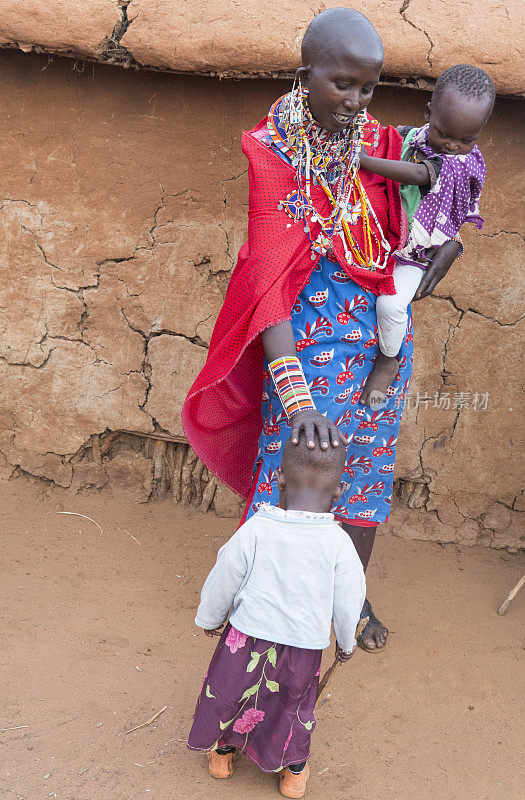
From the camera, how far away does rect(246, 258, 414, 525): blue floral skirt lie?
2326mm

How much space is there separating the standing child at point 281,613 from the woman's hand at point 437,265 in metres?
0.74

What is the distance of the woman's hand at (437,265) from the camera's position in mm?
2438

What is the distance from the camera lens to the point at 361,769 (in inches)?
91.7

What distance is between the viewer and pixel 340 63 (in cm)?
199

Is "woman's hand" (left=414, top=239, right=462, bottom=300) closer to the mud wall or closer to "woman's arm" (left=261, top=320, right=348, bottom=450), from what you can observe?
"woman's arm" (left=261, top=320, right=348, bottom=450)

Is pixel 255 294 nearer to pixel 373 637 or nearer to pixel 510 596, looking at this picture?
pixel 373 637

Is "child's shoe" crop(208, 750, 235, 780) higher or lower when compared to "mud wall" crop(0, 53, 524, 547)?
lower

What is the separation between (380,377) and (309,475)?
627mm

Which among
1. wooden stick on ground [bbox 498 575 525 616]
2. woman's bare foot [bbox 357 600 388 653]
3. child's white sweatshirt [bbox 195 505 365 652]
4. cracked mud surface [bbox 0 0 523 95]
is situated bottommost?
woman's bare foot [bbox 357 600 388 653]

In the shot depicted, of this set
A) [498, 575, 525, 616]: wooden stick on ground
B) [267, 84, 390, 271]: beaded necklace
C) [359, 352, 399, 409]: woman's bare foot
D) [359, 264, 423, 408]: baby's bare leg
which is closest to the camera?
[267, 84, 390, 271]: beaded necklace

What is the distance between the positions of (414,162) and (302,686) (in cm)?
153

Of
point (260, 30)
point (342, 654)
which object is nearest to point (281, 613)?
point (342, 654)

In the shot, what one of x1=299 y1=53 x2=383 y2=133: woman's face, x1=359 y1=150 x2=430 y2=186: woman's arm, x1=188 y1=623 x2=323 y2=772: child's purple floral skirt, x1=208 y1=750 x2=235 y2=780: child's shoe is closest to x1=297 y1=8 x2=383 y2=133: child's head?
x1=299 y1=53 x2=383 y2=133: woman's face

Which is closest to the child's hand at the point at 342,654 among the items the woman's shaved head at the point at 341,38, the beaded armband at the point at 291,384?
the beaded armband at the point at 291,384
